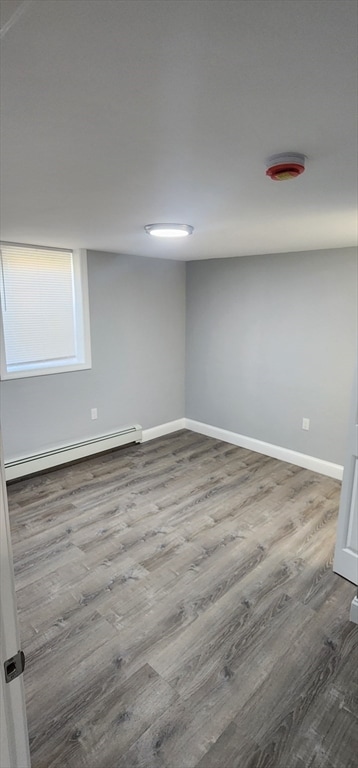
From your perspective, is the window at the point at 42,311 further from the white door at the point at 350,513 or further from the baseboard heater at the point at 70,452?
the white door at the point at 350,513

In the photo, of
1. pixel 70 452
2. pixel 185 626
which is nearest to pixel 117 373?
pixel 70 452

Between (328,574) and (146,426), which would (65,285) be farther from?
(328,574)

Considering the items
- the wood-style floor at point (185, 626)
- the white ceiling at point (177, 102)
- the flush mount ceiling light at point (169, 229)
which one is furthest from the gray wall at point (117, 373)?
the white ceiling at point (177, 102)

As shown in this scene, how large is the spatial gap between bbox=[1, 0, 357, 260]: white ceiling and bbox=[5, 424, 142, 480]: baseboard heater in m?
2.34

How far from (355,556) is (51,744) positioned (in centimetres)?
171

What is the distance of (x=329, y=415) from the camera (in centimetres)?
347

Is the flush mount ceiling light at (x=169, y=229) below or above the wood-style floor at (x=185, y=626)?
above

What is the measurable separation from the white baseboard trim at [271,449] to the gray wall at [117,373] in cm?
40

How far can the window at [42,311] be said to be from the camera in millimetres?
3209

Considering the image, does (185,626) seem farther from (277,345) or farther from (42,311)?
(42,311)

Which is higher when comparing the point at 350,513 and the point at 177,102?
the point at 177,102

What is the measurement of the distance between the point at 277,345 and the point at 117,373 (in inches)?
66.3

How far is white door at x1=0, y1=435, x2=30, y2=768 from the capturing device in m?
0.78

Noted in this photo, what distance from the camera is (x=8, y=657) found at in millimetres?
799
